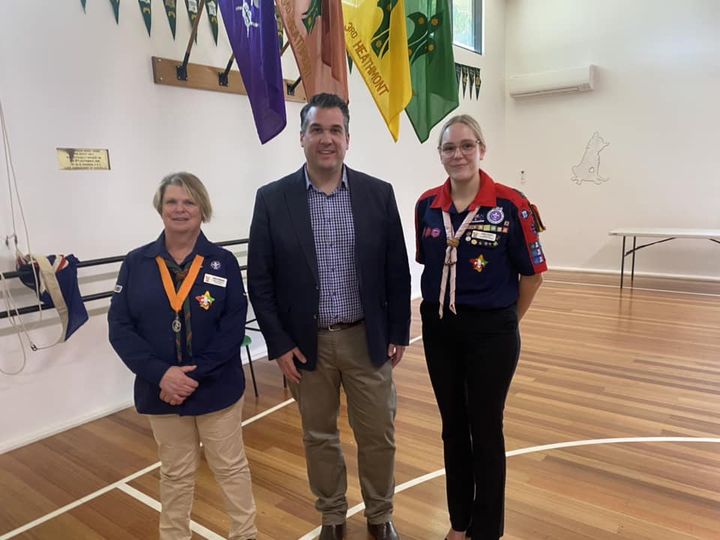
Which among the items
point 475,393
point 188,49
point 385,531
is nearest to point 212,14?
point 188,49

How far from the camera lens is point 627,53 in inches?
281

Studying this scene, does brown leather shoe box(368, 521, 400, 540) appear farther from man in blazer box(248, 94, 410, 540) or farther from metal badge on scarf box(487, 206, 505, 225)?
metal badge on scarf box(487, 206, 505, 225)

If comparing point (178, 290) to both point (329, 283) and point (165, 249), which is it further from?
point (329, 283)

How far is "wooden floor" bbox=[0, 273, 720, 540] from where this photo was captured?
224cm

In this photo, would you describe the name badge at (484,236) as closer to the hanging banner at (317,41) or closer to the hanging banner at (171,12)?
the hanging banner at (317,41)

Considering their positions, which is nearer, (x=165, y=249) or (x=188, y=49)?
(x=165, y=249)

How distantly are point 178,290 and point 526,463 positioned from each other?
1869 mm

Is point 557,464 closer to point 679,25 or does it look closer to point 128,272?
point 128,272

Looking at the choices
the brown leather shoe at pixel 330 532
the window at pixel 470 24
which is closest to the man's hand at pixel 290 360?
the brown leather shoe at pixel 330 532

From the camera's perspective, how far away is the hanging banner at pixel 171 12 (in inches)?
145

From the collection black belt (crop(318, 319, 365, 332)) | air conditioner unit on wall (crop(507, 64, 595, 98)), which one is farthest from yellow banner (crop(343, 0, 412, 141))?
air conditioner unit on wall (crop(507, 64, 595, 98))

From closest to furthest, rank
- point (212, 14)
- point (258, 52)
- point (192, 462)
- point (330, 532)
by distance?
point (192, 462) → point (330, 532) → point (258, 52) → point (212, 14)

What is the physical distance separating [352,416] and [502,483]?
561 millimetres

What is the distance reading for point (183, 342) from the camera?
1.84 meters
